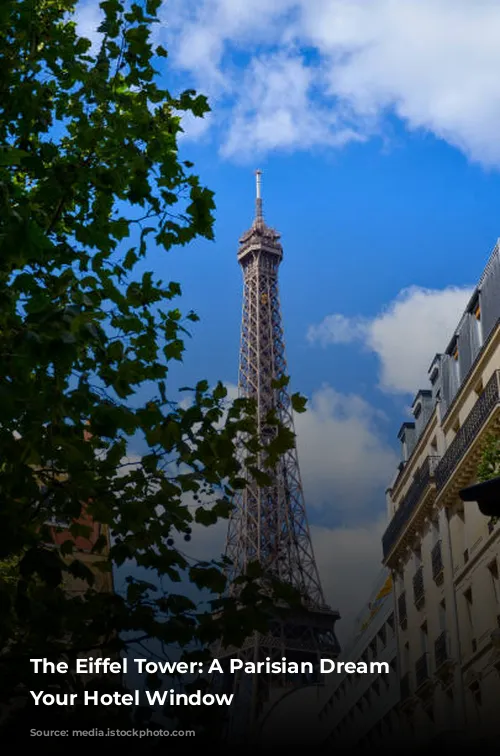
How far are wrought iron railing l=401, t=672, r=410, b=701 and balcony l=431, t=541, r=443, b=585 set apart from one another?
5.31 m

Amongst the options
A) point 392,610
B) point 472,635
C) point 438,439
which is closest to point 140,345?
point 472,635

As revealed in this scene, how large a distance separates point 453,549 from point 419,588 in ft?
15.5

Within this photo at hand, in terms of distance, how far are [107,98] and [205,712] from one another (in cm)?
641

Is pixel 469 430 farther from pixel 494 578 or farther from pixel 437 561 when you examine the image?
pixel 437 561

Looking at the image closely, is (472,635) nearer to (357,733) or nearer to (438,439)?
(438,439)

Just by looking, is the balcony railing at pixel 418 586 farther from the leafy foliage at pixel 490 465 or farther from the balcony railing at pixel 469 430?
the leafy foliage at pixel 490 465

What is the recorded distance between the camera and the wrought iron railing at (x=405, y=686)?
39031 millimetres

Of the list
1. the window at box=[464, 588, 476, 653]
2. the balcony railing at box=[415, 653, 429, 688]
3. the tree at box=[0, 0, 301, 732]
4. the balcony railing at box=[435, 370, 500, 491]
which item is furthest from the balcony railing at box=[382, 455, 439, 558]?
the tree at box=[0, 0, 301, 732]

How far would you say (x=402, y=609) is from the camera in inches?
1640

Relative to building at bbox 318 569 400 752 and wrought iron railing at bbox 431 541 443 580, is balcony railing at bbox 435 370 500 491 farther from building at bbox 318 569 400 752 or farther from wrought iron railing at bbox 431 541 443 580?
building at bbox 318 569 400 752

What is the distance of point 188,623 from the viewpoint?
332 inches

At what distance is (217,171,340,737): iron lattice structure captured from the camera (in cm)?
8694

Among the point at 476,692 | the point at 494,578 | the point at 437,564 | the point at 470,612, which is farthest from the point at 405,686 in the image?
the point at 494,578

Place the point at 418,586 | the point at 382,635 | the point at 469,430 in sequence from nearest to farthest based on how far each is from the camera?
the point at 469,430 → the point at 418,586 → the point at 382,635
